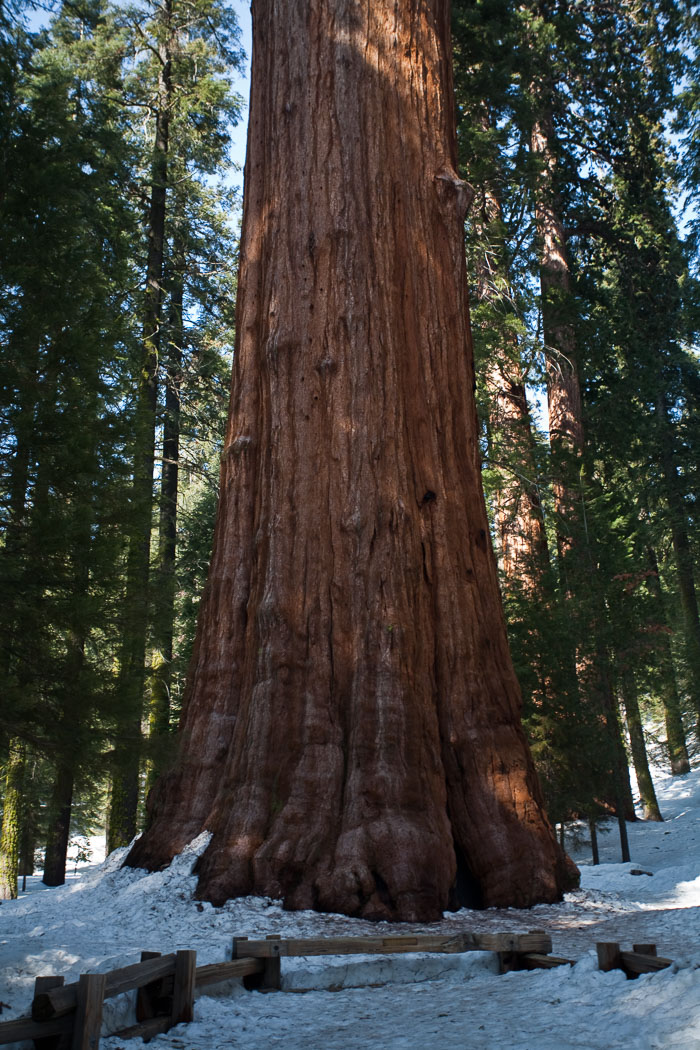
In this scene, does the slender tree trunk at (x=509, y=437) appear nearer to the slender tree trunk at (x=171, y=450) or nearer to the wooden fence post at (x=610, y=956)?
the slender tree trunk at (x=171, y=450)

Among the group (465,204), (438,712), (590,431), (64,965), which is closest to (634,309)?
(590,431)

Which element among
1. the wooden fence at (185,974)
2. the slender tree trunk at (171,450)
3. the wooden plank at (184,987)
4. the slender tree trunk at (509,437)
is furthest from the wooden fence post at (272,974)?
the slender tree trunk at (509,437)

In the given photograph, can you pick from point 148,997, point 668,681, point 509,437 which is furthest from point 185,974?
point 668,681

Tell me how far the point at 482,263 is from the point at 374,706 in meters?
9.95

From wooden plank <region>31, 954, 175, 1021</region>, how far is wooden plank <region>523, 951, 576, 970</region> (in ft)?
6.15

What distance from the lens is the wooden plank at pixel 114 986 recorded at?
10.3 ft

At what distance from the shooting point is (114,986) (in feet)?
11.2

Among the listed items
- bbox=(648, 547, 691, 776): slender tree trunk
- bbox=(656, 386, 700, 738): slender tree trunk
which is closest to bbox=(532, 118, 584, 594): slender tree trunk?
bbox=(648, 547, 691, 776): slender tree trunk

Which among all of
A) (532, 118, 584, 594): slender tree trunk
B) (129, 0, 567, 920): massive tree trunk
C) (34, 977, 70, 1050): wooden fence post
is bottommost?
(34, 977, 70, 1050): wooden fence post

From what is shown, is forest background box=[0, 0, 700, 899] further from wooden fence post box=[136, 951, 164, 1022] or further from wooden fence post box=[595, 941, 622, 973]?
wooden fence post box=[595, 941, 622, 973]

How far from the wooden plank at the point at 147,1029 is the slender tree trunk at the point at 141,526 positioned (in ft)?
4.17

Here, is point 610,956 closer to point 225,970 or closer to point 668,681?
point 225,970

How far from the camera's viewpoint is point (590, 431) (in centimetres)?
1920

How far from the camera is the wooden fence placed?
10.5ft
